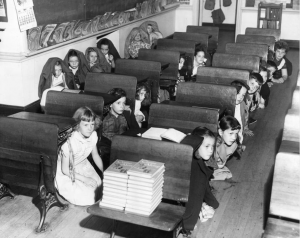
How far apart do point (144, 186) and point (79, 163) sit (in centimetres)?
118

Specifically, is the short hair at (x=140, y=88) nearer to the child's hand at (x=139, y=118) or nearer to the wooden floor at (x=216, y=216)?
the child's hand at (x=139, y=118)

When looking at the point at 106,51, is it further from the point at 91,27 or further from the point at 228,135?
the point at 228,135

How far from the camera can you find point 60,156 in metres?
3.76

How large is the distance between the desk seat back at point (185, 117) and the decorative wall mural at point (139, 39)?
3.95 metres

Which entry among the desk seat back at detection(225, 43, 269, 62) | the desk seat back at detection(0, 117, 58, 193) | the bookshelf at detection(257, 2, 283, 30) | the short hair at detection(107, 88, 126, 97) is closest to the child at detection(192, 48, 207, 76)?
the desk seat back at detection(225, 43, 269, 62)

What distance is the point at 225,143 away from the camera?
4.54 m

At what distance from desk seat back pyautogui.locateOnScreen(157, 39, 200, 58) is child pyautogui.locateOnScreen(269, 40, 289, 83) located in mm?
1386

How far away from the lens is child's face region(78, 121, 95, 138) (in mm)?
3744

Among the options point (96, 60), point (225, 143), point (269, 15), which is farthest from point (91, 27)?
point (269, 15)

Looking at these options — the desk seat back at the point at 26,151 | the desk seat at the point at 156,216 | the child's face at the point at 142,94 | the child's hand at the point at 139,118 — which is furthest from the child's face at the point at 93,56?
the desk seat at the point at 156,216

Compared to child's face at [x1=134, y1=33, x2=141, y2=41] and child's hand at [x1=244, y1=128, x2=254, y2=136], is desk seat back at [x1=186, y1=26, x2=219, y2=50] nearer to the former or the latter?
child's face at [x1=134, y1=33, x2=141, y2=41]

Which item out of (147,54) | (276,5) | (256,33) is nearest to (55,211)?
(147,54)

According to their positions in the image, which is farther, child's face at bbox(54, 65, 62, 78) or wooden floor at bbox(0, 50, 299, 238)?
child's face at bbox(54, 65, 62, 78)

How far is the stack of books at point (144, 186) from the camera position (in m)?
2.91
